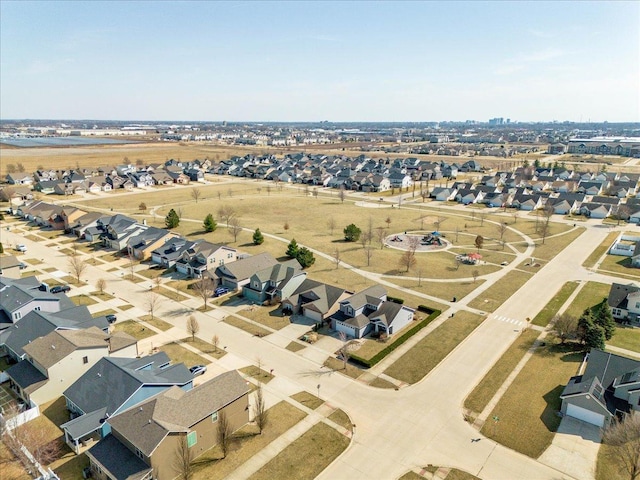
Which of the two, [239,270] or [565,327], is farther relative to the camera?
[239,270]

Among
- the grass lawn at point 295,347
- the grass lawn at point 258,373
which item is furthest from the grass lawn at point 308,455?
the grass lawn at point 295,347

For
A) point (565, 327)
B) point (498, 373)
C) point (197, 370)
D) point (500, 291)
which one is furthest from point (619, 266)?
point (197, 370)

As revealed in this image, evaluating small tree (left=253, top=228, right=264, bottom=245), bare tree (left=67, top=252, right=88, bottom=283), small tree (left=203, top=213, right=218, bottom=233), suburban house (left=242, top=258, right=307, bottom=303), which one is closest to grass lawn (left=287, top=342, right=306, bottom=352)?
suburban house (left=242, top=258, right=307, bottom=303)

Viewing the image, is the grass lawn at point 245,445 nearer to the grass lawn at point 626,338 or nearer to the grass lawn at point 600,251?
the grass lawn at point 626,338

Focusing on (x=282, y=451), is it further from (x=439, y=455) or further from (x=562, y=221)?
(x=562, y=221)

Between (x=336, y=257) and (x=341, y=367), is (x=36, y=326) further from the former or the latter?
(x=336, y=257)
